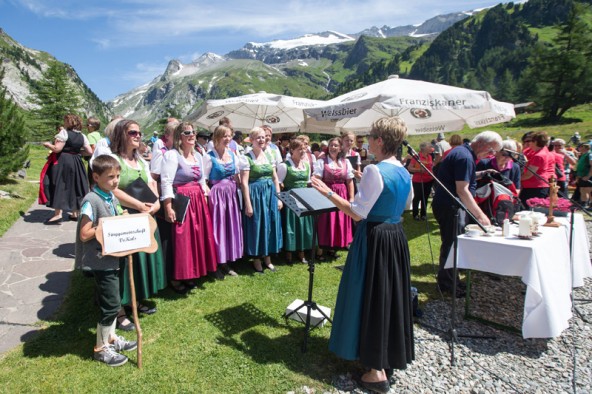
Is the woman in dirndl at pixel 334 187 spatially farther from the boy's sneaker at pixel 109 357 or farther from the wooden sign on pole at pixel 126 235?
the boy's sneaker at pixel 109 357

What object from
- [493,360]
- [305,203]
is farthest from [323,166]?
[493,360]

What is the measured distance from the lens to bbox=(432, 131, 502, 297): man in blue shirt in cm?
432

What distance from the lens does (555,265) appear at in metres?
3.76

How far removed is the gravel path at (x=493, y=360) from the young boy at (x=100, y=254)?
181 centimetres

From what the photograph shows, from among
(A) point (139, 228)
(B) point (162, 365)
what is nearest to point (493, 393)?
(B) point (162, 365)

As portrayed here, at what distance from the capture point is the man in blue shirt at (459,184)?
4316mm

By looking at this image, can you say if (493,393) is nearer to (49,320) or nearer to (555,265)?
(555,265)

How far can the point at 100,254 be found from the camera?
9.91 feet

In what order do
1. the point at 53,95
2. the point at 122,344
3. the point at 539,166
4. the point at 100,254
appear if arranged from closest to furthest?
1. the point at 100,254
2. the point at 122,344
3. the point at 539,166
4. the point at 53,95

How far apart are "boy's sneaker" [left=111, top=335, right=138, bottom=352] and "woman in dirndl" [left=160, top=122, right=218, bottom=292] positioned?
44.7 inches

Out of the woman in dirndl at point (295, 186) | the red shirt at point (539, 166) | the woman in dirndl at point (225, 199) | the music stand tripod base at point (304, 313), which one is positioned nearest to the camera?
the music stand tripod base at point (304, 313)

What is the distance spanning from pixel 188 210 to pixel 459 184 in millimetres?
3384

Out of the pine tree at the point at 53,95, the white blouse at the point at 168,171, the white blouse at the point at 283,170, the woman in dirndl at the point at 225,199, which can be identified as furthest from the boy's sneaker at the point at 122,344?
the pine tree at the point at 53,95

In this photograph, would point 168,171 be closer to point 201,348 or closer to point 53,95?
point 201,348
